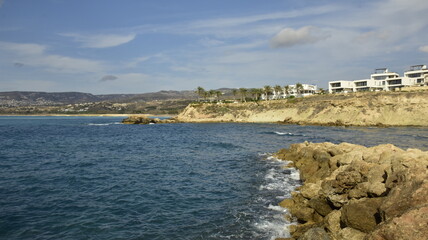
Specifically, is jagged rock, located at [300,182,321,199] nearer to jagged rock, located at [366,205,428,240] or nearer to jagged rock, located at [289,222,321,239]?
jagged rock, located at [289,222,321,239]

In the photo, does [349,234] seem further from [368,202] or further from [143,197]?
[143,197]

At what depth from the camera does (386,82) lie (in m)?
129

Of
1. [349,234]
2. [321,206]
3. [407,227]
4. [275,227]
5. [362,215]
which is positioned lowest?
[275,227]

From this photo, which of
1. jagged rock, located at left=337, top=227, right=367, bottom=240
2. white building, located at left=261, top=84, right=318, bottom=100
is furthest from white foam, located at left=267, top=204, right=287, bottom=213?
white building, located at left=261, top=84, right=318, bottom=100

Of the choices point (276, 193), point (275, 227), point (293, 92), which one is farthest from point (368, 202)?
point (293, 92)

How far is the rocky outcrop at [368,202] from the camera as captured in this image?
9.12 meters

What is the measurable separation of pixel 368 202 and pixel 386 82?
5423 inches

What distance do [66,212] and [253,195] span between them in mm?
13127

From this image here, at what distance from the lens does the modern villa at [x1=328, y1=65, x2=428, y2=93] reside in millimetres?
122044

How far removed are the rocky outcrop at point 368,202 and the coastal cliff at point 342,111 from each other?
2894 inches

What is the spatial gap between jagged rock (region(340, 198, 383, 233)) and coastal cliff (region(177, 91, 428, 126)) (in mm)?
79730

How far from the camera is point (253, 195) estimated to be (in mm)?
22031

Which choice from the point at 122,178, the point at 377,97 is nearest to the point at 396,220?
the point at 122,178

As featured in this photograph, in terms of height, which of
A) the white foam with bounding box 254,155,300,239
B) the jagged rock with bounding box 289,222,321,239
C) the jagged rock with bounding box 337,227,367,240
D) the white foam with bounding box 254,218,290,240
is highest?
the jagged rock with bounding box 337,227,367,240
